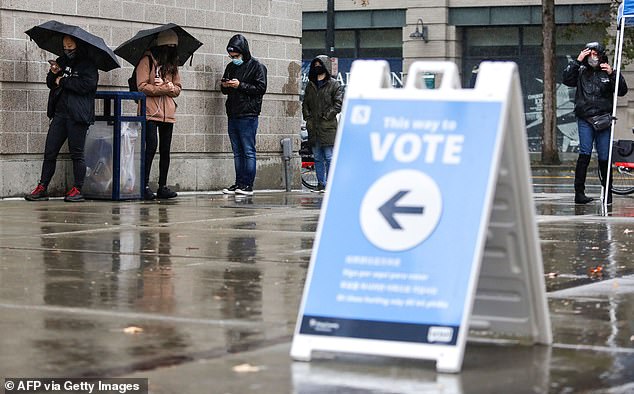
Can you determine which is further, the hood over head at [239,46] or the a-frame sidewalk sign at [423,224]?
the hood over head at [239,46]

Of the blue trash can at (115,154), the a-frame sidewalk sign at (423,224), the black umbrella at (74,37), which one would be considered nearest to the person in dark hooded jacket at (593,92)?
the blue trash can at (115,154)

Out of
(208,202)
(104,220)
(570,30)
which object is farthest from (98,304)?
(570,30)

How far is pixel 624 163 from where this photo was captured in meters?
19.4

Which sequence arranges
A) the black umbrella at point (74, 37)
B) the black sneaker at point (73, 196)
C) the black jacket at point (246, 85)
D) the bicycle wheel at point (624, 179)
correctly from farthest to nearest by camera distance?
the bicycle wheel at point (624, 179) → the black jacket at point (246, 85) → the black sneaker at point (73, 196) → the black umbrella at point (74, 37)

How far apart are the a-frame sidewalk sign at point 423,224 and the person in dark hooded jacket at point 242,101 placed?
1178 cm

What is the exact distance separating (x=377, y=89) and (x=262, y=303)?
1.89 m

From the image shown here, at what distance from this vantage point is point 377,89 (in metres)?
6.32

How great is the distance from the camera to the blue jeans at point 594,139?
16.5 metres

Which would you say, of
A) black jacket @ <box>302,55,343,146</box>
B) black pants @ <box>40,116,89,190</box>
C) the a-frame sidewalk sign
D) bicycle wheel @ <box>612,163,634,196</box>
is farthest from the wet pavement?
bicycle wheel @ <box>612,163,634,196</box>

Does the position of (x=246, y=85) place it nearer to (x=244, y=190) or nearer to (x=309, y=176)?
(x=244, y=190)

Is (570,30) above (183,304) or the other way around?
above

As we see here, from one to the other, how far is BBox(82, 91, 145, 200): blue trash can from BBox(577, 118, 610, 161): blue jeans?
510 cm

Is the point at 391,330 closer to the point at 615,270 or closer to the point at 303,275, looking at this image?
the point at 303,275

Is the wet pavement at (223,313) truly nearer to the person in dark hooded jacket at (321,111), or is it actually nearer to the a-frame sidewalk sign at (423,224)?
the a-frame sidewalk sign at (423,224)
